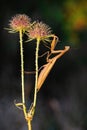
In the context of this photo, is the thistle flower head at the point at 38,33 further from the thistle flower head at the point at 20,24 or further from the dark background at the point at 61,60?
the dark background at the point at 61,60

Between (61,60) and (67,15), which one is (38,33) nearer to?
(67,15)

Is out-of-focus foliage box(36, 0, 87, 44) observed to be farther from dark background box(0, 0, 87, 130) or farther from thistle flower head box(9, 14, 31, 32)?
thistle flower head box(9, 14, 31, 32)

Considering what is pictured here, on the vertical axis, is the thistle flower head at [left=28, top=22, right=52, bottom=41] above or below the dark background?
above

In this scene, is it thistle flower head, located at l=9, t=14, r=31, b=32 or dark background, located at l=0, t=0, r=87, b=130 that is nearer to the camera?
thistle flower head, located at l=9, t=14, r=31, b=32

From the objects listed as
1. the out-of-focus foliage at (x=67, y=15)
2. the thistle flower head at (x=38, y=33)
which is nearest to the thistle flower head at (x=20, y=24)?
the thistle flower head at (x=38, y=33)

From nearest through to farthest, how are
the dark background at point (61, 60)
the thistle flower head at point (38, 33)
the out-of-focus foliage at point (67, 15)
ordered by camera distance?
the thistle flower head at point (38, 33)
the dark background at point (61, 60)
the out-of-focus foliage at point (67, 15)

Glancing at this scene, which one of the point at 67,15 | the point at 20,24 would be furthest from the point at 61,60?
the point at 20,24

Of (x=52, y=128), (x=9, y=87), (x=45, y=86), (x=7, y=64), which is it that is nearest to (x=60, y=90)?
(x=45, y=86)

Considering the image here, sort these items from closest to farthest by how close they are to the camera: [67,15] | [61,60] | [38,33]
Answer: [38,33], [67,15], [61,60]

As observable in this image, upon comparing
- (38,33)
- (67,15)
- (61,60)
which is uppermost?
(38,33)

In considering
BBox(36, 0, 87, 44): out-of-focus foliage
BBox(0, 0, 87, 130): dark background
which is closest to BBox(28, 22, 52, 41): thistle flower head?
BBox(0, 0, 87, 130): dark background

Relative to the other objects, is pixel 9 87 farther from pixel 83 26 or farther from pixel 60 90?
pixel 83 26

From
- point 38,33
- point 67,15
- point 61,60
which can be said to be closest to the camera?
point 38,33

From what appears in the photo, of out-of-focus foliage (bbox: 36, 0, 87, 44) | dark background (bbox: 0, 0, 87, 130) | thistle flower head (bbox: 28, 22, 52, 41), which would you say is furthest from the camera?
out-of-focus foliage (bbox: 36, 0, 87, 44)
